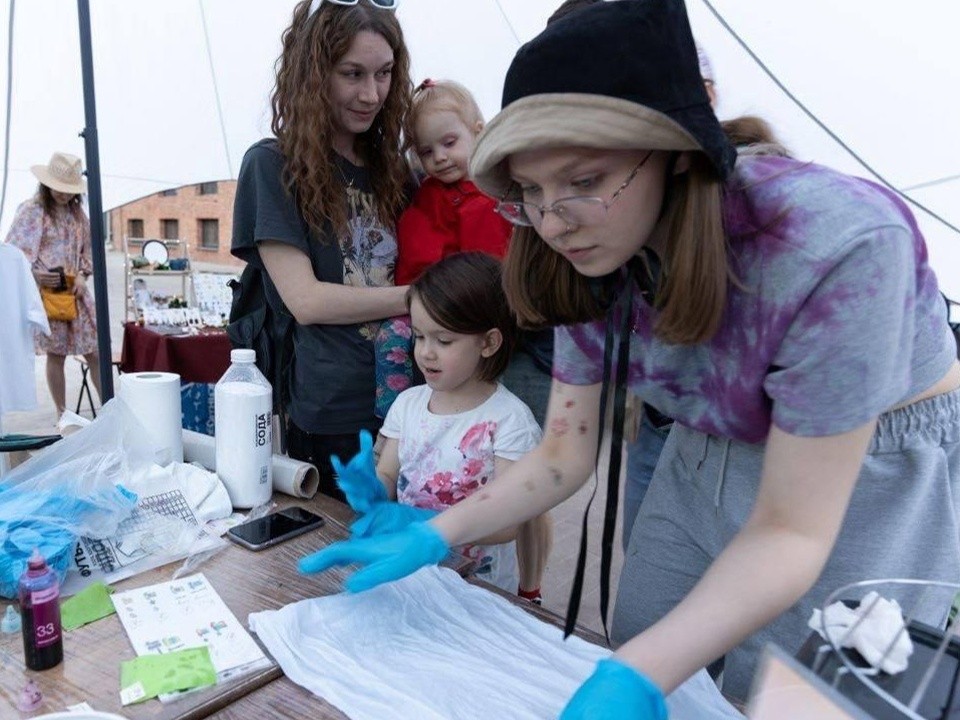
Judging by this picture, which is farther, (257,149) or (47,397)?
(47,397)

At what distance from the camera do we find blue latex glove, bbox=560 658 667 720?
0.66 metres

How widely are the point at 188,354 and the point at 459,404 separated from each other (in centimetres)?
260

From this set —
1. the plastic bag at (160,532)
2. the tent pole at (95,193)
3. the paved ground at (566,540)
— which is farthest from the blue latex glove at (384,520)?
the tent pole at (95,193)

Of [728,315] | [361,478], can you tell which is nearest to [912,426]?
[728,315]

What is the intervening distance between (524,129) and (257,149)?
106 centimetres

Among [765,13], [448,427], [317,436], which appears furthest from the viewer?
[765,13]

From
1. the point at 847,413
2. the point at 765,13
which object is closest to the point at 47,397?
the point at 765,13

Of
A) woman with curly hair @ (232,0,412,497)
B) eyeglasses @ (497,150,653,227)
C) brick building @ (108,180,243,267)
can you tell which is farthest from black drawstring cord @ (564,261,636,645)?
brick building @ (108,180,243,267)

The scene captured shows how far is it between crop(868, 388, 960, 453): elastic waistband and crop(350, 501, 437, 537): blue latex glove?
728 millimetres

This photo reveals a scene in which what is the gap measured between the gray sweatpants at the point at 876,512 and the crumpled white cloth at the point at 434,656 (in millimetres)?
248

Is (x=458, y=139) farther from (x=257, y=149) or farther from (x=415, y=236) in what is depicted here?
(x=257, y=149)

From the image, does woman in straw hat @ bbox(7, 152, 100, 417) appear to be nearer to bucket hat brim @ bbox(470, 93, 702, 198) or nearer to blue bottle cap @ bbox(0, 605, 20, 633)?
blue bottle cap @ bbox(0, 605, 20, 633)

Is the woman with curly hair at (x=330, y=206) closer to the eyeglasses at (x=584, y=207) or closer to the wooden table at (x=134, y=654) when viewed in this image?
the wooden table at (x=134, y=654)

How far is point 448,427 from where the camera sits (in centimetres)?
157
